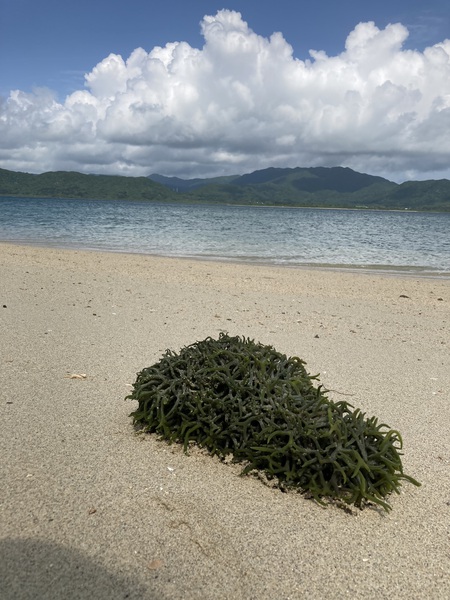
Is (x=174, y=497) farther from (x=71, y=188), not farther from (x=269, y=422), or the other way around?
(x=71, y=188)

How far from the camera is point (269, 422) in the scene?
341cm

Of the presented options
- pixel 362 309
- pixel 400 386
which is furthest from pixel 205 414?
pixel 362 309

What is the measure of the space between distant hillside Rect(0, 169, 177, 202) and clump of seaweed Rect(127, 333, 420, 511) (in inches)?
6619

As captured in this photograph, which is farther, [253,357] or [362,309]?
[362,309]

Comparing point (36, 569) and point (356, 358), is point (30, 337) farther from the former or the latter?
point (36, 569)

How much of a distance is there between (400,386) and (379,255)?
68.6ft

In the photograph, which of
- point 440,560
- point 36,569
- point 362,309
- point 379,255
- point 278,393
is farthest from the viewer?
point 379,255

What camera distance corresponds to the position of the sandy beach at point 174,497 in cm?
258

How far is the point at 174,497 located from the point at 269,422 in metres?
0.72

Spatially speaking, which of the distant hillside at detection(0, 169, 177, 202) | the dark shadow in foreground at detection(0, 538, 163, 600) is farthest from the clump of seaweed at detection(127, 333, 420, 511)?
the distant hillside at detection(0, 169, 177, 202)

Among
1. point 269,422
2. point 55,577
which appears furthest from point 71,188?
point 55,577

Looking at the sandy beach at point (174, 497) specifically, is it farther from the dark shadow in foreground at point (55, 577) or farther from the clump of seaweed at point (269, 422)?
the clump of seaweed at point (269, 422)

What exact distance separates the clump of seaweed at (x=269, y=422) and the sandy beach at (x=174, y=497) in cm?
13

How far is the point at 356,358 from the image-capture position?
21.9 feet
